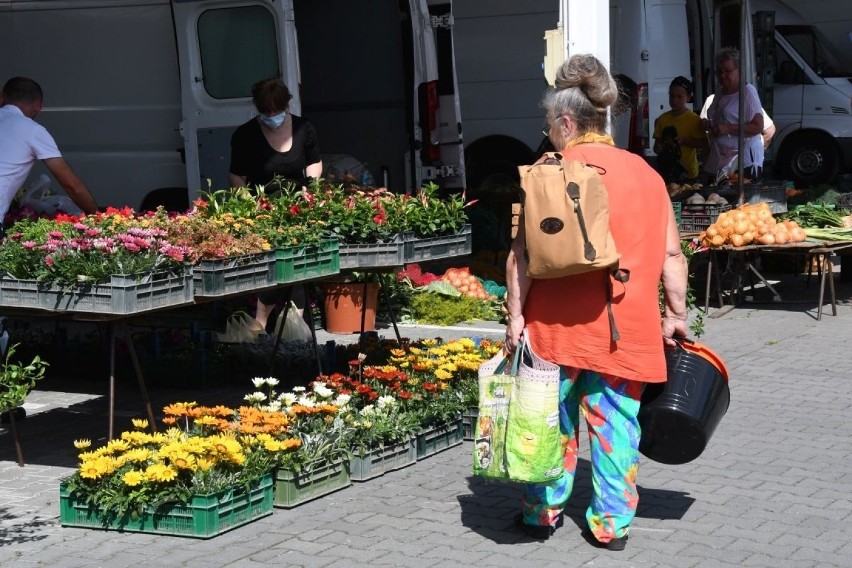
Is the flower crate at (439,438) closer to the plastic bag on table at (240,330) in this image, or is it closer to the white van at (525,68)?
the plastic bag on table at (240,330)

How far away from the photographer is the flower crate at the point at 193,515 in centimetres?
525

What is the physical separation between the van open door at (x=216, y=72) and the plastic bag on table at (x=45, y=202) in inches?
75.3

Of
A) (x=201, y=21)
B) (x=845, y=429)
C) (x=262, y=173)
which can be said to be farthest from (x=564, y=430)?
(x=201, y=21)

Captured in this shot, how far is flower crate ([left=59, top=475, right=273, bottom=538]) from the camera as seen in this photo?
5.25 m

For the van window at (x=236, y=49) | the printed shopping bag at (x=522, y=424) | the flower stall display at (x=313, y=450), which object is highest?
the van window at (x=236, y=49)

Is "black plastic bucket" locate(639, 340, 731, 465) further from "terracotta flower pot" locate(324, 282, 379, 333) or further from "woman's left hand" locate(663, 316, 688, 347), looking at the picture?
"terracotta flower pot" locate(324, 282, 379, 333)

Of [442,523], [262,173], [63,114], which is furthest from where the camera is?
[63,114]

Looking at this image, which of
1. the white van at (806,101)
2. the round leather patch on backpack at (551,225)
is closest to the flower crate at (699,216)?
the round leather patch on backpack at (551,225)

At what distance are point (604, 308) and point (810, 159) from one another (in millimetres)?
16483

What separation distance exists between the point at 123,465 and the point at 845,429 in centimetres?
403

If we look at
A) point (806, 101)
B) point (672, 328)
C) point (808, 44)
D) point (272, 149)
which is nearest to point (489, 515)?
point (672, 328)

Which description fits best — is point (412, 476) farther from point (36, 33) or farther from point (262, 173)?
point (36, 33)

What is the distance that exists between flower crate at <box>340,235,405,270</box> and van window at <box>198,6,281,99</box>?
3.78 metres

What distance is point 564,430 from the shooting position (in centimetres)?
509
